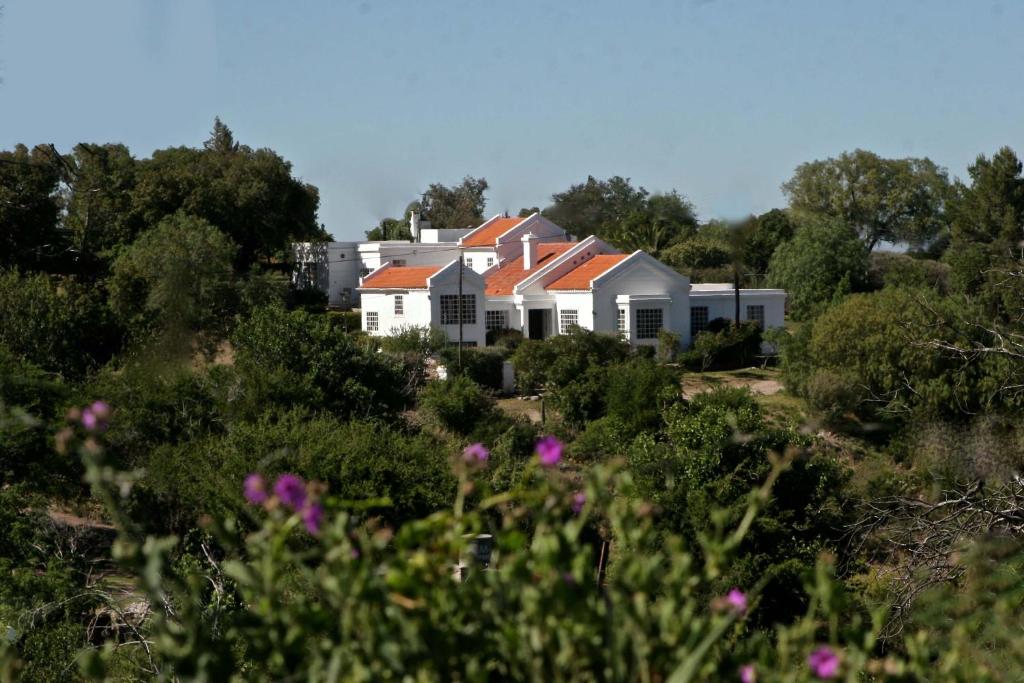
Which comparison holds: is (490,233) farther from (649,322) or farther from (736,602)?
(736,602)

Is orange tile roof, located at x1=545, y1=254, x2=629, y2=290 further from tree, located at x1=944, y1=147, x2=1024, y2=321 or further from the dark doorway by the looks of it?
tree, located at x1=944, y1=147, x2=1024, y2=321

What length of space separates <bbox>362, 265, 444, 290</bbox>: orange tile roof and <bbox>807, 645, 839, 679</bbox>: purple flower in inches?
1429

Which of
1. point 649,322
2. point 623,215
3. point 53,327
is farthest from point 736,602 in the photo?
point 623,215

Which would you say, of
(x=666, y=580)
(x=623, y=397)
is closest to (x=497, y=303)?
(x=623, y=397)

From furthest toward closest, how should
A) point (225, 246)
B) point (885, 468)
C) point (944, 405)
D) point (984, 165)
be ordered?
point (984, 165) → point (225, 246) → point (944, 405) → point (885, 468)

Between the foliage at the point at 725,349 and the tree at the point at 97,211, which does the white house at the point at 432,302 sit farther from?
the tree at the point at 97,211

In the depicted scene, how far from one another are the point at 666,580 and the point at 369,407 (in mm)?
24951

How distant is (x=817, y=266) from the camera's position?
1986 inches

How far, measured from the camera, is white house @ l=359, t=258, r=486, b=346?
38750mm

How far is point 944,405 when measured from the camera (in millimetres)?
28734

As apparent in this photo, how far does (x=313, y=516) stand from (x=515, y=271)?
1631 inches

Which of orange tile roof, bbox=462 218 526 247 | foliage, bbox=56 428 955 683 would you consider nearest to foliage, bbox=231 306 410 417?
orange tile roof, bbox=462 218 526 247

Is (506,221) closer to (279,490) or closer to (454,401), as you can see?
(454,401)

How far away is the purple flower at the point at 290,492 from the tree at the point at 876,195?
225 feet
